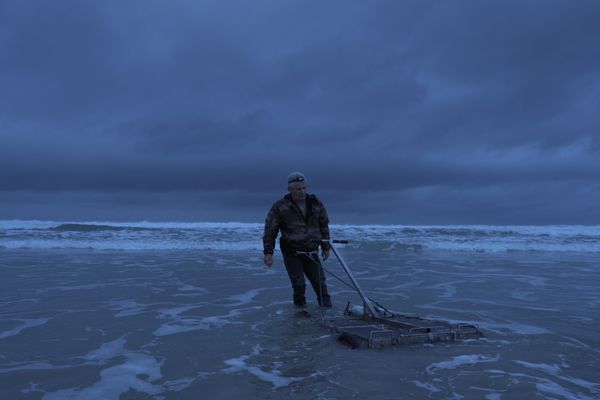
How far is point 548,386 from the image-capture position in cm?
404

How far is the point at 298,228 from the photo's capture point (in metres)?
7.12

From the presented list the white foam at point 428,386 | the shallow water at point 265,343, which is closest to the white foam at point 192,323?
the shallow water at point 265,343

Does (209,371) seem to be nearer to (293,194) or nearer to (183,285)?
(293,194)

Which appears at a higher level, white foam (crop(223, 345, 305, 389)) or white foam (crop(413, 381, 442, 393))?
white foam (crop(413, 381, 442, 393))

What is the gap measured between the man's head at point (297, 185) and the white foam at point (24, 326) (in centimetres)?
385

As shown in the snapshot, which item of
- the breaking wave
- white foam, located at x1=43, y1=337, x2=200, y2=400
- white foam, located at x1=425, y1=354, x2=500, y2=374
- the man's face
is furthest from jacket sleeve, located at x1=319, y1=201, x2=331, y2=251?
the breaking wave

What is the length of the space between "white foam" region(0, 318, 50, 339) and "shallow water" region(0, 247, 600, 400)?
0.05ft

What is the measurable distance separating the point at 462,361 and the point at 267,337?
224 cm

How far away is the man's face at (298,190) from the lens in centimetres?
696

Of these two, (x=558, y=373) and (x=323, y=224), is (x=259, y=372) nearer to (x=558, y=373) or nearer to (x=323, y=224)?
(x=558, y=373)

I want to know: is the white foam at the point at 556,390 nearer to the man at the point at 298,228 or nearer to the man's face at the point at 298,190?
the man at the point at 298,228

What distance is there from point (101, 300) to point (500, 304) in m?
6.89

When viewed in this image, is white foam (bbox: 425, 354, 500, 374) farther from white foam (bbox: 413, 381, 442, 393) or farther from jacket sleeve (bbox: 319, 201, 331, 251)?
jacket sleeve (bbox: 319, 201, 331, 251)

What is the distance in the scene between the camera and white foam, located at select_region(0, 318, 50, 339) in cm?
592
